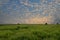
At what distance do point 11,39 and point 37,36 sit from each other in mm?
4327

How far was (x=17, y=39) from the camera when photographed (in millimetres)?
24766

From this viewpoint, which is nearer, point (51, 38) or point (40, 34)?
point (51, 38)

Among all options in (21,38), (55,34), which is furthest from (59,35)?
(21,38)

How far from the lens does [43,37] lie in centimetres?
2644

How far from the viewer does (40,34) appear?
2766 cm

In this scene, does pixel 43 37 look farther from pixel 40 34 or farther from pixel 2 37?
pixel 2 37

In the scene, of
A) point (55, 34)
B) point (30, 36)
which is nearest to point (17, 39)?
point (30, 36)

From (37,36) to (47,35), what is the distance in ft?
5.89

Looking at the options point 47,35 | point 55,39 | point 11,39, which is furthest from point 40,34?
point 11,39

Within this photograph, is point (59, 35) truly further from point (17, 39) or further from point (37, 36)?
point (17, 39)

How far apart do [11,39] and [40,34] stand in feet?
17.4

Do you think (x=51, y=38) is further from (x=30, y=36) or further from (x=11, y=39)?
(x=11, y=39)

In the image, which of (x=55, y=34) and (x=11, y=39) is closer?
(x=11, y=39)

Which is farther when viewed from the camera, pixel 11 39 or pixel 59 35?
pixel 59 35
